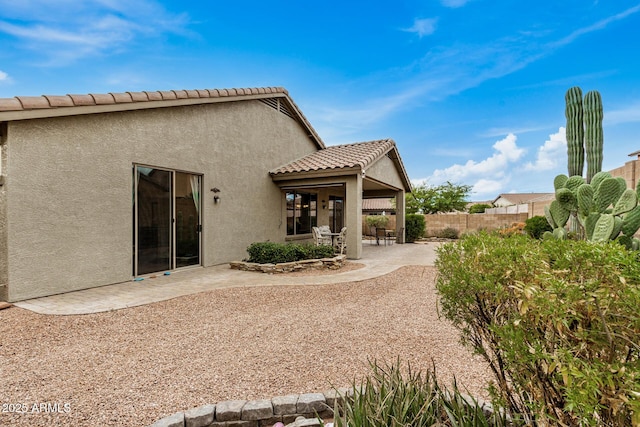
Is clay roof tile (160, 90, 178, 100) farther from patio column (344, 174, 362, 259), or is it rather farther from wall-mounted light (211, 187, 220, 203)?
patio column (344, 174, 362, 259)

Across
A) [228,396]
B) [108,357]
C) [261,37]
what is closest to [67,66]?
[261,37]

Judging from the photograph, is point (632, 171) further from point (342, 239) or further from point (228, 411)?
point (228, 411)

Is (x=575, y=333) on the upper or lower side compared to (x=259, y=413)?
upper

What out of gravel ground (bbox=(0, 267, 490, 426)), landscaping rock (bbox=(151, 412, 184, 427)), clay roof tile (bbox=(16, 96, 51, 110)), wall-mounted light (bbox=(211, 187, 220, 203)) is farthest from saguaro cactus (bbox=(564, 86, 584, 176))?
clay roof tile (bbox=(16, 96, 51, 110))

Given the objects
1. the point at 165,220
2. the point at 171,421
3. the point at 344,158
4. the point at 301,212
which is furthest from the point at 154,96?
the point at 301,212

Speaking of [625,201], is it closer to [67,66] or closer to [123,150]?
[123,150]

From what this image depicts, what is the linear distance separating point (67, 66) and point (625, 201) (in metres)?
13.3

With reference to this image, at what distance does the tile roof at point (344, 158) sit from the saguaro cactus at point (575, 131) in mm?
5898

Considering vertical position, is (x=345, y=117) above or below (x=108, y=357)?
above

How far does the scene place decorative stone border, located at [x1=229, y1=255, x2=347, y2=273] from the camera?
28.8 ft

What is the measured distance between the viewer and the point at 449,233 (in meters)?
20.2

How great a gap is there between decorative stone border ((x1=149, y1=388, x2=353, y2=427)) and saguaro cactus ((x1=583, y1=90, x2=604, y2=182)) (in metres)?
9.60

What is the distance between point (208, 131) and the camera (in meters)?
9.43

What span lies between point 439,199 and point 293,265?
28215 millimetres
